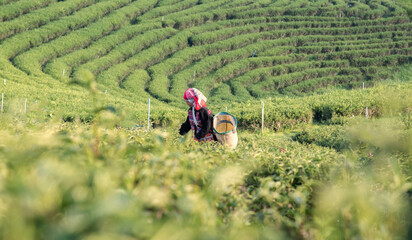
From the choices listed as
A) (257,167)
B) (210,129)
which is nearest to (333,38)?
(210,129)

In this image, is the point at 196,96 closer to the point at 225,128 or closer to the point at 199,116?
the point at 199,116

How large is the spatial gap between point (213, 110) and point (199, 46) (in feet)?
49.2

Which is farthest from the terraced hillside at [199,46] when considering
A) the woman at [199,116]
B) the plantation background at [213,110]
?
the woman at [199,116]

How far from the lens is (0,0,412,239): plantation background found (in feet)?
3.56

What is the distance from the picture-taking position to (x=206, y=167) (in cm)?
204

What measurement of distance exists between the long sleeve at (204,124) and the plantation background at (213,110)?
335mm

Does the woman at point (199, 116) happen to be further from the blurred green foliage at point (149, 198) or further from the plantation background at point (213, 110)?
the blurred green foliage at point (149, 198)

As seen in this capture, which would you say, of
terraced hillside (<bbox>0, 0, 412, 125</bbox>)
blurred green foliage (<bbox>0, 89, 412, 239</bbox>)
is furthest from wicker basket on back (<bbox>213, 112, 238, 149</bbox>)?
terraced hillside (<bbox>0, 0, 412, 125</bbox>)

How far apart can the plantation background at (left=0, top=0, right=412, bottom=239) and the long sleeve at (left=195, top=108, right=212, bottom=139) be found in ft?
1.10

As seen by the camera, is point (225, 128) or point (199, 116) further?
point (199, 116)

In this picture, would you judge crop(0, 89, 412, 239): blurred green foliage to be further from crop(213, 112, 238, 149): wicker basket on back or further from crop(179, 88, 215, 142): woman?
crop(179, 88, 215, 142): woman

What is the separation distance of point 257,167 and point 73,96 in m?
16.6

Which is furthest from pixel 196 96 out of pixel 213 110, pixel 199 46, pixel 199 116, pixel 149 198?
pixel 199 46

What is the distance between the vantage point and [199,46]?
3083cm
